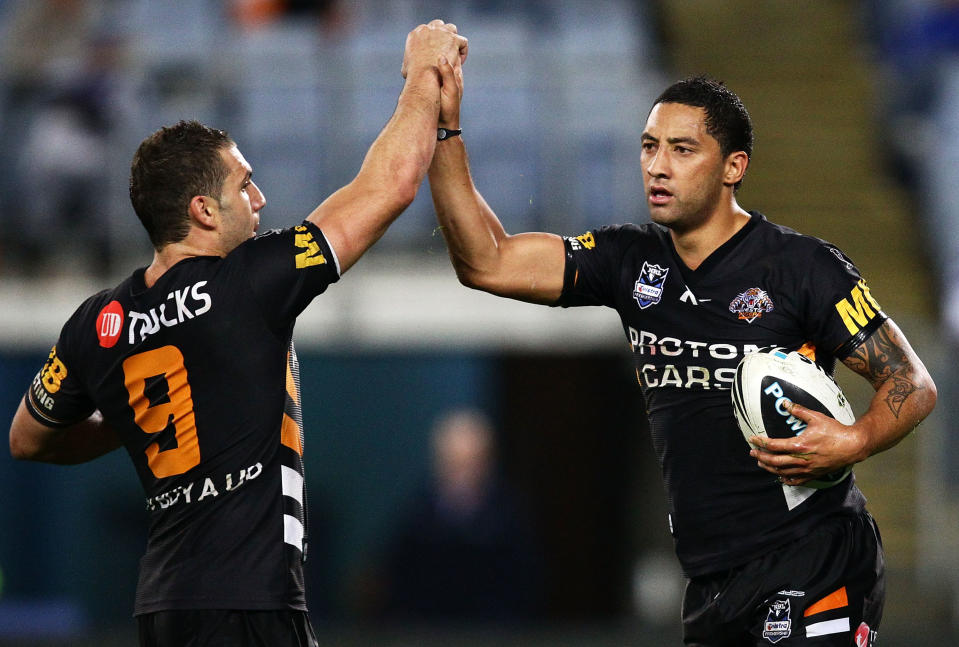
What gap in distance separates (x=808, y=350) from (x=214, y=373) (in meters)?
1.97

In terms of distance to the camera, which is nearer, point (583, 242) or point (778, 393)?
point (778, 393)

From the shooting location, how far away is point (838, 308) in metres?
4.36

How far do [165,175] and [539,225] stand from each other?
246 inches

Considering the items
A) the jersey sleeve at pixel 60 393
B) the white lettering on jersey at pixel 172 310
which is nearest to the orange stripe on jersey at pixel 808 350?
the white lettering on jersey at pixel 172 310

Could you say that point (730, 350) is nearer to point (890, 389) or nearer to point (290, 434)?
point (890, 389)

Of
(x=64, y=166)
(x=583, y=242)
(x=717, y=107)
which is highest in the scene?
(x=717, y=107)

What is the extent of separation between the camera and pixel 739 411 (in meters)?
4.29

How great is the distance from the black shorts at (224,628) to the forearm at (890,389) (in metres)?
1.88

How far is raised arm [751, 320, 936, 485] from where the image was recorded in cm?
417

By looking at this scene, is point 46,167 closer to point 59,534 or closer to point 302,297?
point 59,534

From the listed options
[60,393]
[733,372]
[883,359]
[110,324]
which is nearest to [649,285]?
[733,372]

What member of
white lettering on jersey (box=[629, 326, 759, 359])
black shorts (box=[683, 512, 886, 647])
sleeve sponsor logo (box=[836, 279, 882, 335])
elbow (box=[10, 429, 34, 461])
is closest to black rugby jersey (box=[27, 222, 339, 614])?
elbow (box=[10, 429, 34, 461])

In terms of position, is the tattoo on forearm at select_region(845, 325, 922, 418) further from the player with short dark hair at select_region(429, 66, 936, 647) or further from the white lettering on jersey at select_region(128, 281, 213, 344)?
the white lettering on jersey at select_region(128, 281, 213, 344)

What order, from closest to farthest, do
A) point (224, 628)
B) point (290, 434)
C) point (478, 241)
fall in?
1. point (224, 628)
2. point (290, 434)
3. point (478, 241)
